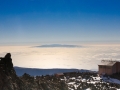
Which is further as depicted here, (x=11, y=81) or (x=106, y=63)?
(x=106, y=63)

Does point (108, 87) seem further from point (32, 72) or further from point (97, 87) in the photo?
point (32, 72)

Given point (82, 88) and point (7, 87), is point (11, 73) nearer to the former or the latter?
point (7, 87)

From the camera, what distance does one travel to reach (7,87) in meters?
24.4

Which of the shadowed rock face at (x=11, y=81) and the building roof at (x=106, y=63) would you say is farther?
the building roof at (x=106, y=63)

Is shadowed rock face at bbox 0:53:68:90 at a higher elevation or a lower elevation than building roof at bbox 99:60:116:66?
lower

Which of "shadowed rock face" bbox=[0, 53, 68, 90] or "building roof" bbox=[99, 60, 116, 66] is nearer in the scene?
"shadowed rock face" bbox=[0, 53, 68, 90]

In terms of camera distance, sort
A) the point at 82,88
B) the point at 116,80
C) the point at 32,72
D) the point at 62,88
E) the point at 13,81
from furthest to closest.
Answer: the point at 32,72 → the point at 116,80 → the point at 82,88 → the point at 62,88 → the point at 13,81

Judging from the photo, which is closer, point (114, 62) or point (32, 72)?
point (114, 62)

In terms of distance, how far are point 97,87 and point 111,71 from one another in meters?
20.1

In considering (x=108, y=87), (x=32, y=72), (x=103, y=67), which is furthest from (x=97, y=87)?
(x=32, y=72)

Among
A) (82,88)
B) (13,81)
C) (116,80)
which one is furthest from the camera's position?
(116,80)

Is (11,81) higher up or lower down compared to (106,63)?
lower down

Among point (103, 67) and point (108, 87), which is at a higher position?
point (103, 67)

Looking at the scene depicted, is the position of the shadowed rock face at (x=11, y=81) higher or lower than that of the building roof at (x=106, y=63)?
lower
